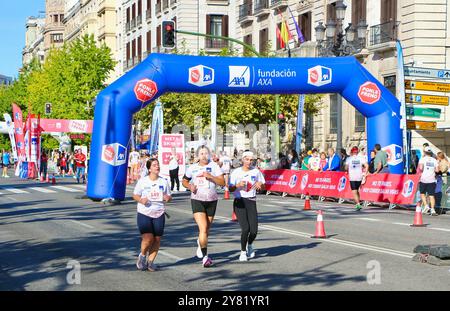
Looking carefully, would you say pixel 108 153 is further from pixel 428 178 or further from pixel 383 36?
pixel 383 36

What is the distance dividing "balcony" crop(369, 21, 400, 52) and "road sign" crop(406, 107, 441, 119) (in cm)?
699

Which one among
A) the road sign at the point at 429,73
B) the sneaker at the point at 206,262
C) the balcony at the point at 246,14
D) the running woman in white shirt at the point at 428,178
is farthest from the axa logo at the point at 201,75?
the balcony at the point at 246,14

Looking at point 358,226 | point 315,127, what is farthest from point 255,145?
point 358,226

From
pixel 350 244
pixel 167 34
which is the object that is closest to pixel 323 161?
pixel 167 34

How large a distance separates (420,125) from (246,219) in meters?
16.9

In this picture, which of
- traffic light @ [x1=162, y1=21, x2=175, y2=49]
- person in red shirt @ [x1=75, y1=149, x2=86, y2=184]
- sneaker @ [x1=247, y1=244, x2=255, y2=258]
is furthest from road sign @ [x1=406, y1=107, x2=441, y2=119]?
person in red shirt @ [x1=75, y1=149, x2=86, y2=184]

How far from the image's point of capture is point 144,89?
1084 inches

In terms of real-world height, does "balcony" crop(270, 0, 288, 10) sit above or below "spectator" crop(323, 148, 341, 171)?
above

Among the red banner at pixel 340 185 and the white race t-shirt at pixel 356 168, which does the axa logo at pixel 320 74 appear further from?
the white race t-shirt at pixel 356 168

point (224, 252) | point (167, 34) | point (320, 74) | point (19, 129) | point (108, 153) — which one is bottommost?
point (224, 252)

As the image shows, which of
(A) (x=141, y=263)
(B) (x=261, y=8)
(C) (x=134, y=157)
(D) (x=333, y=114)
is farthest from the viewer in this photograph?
(B) (x=261, y=8)

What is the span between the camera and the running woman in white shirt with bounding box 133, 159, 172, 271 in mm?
12266

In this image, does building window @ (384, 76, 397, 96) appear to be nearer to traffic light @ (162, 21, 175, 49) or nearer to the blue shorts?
traffic light @ (162, 21, 175, 49)

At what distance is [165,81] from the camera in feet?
91.2
